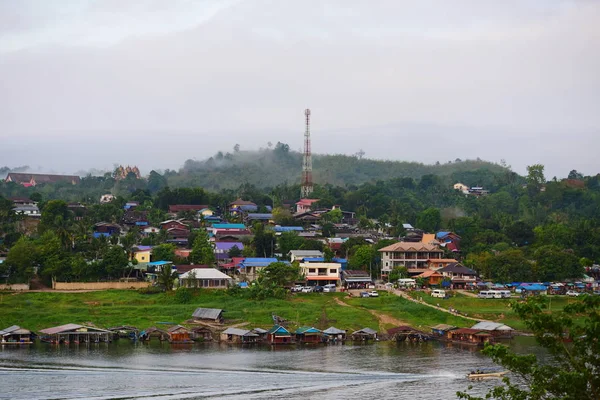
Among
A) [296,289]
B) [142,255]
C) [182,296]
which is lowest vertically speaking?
[182,296]

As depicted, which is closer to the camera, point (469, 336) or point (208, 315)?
point (469, 336)

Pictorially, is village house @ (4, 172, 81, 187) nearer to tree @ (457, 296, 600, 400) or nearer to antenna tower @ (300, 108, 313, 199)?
antenna tower @ (300, 108, 313, 199)

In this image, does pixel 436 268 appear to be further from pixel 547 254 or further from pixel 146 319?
pixel 146 319

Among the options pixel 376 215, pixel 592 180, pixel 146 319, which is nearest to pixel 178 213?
pixel 376 215

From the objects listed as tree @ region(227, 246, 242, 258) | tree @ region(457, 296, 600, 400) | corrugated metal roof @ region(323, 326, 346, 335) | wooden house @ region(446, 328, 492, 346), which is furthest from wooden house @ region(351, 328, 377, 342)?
tree @ region(457, 296, 600, 400)

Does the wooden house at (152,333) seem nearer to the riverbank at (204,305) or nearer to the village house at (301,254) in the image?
the riverbank at (204,305)

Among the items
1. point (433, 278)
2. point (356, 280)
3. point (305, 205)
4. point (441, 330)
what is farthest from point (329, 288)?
point (305, 205)

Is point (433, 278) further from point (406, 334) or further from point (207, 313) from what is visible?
point (207, 313)
